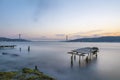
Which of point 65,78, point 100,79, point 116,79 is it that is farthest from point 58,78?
point 116,79

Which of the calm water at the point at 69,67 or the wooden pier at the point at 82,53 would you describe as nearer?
the calm water at the point at 69,67

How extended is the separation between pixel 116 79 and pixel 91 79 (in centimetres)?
386

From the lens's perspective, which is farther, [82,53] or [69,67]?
[82,53]

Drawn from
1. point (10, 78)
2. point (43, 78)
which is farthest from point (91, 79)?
point (10, 78)

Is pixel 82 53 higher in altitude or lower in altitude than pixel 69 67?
higher

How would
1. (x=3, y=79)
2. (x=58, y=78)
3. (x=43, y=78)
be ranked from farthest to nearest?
(x=58, y=78) < (x=43, y=78) < (x=3, y=79)

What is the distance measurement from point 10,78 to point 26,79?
2.16m

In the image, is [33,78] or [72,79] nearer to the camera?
[33,78]

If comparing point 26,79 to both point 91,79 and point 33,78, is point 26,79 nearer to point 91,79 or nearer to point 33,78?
point 33,78

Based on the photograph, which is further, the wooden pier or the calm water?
the wooden pier

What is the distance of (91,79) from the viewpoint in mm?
23328

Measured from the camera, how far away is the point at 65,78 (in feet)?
76.3

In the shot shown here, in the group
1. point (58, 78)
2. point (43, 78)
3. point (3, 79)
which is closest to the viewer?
point (3, 79)

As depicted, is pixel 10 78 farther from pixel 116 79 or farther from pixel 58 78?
A: pixel 116 79
